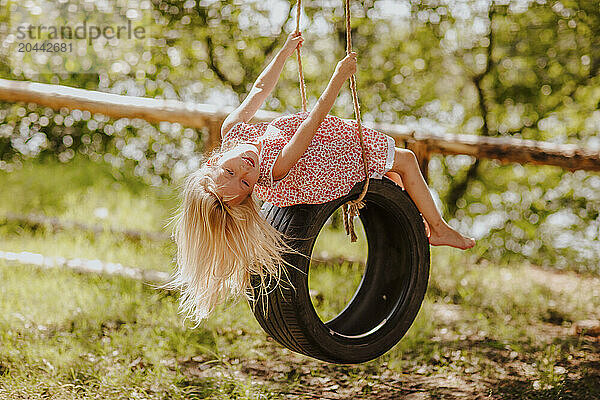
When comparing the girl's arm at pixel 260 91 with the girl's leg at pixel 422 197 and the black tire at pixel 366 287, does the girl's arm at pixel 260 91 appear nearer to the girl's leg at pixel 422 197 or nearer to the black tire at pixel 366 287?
the black tire at pixel 366 287

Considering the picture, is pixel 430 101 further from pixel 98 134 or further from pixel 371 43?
pixel 98 134

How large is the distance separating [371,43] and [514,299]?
286 cm

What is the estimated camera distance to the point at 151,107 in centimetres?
457

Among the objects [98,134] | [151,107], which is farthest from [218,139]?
[98,134]

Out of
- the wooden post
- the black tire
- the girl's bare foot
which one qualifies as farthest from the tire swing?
the wooden post

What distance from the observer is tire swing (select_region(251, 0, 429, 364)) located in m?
2.36

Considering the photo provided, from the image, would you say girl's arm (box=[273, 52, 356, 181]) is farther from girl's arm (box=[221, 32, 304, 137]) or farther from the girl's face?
girl's arm (box=[221, 32, 304, 137])

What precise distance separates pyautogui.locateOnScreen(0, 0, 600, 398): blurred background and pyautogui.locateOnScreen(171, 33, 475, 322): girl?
183 cm

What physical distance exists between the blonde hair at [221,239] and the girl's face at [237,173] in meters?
0.03

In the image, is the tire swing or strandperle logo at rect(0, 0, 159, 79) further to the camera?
strandperle logo at rect(0, 0, 159, 79)

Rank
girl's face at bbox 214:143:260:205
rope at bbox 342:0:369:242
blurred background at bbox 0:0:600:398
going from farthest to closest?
1. blurred background at bbox 0:0:600:398
2. rope at bbox 342:0:369:242
3. girl's face at bbox 214:143:260:205

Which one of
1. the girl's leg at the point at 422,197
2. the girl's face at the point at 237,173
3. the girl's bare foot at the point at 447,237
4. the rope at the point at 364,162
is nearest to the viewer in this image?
the girl's face at the point at 237,173

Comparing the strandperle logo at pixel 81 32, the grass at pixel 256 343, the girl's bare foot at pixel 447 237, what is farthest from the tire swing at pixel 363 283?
the strandperle logo at pixel 81 32

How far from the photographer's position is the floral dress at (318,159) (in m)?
2.38
